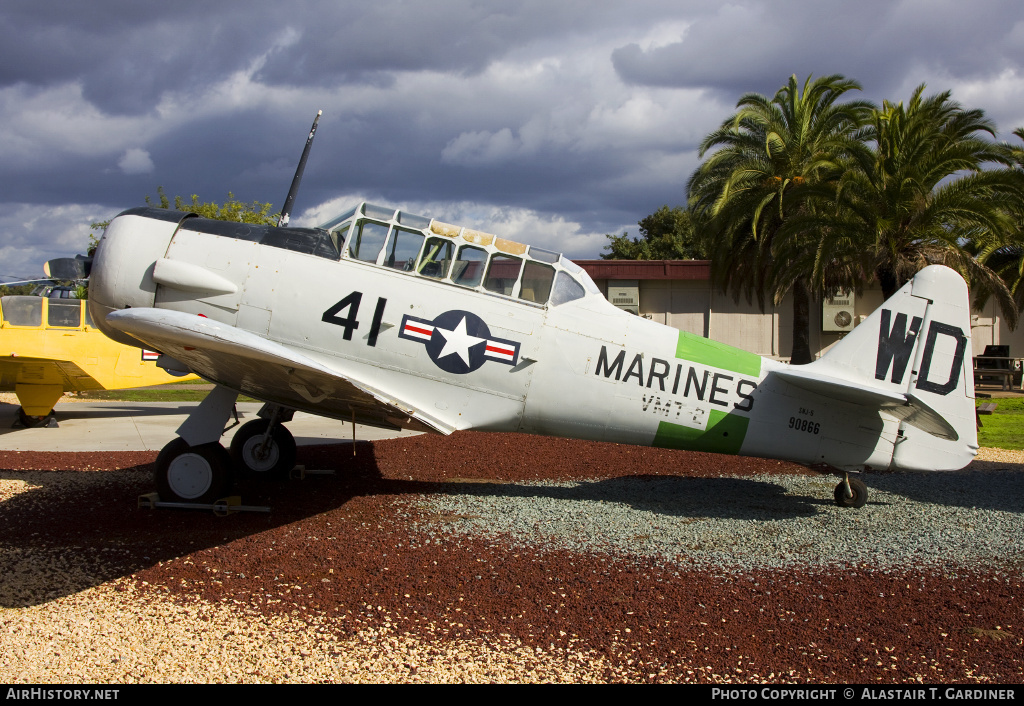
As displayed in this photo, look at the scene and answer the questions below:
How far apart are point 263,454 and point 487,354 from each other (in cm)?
312

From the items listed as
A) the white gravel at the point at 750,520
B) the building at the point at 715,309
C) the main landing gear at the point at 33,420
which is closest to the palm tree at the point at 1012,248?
the building at the point at 715,309

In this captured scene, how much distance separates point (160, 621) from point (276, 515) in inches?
86.4

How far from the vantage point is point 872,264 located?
15844mm

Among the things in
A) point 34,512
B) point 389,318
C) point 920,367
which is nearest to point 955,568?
point 920,367

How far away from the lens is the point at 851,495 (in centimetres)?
703

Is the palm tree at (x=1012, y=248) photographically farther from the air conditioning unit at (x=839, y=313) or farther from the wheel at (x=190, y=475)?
the wheel at (x=190, y=475)

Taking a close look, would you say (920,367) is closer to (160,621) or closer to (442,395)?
(442,395)

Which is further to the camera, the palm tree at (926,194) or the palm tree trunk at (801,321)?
the palm tree trunk at (801,321)

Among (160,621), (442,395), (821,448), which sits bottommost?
(160,621)

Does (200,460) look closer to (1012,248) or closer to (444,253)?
(444,253)

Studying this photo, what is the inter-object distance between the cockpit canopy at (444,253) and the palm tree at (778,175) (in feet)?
38.1

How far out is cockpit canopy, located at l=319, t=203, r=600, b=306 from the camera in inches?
250

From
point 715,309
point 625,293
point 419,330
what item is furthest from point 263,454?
point 715,309

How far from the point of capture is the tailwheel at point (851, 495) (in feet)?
23.0
